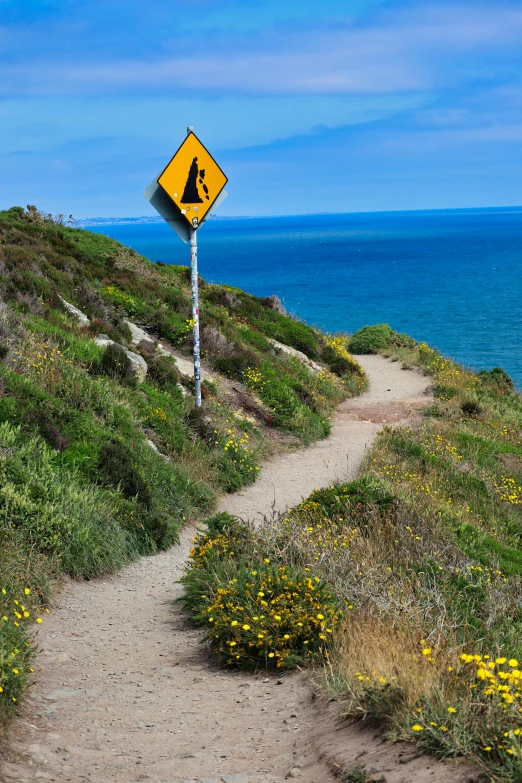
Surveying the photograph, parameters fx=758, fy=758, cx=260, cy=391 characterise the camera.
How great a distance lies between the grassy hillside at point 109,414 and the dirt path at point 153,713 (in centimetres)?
36

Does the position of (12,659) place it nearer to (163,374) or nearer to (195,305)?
(195,305)

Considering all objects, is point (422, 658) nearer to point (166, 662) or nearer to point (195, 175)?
point (166, 662)

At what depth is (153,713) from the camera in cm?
508

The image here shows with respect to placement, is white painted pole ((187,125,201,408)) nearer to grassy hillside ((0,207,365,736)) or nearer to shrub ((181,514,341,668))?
grassy hillside ((0,207,365,736))

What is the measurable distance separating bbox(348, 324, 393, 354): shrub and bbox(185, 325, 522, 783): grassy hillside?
55.5ft

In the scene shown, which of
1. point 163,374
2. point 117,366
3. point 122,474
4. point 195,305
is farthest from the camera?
point 163,374

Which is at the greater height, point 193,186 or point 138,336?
point 193,186

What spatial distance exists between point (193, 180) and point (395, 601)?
29.1ft

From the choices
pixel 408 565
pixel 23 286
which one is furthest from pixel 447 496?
pixel 23 286

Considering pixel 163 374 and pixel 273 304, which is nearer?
pixel 163 374

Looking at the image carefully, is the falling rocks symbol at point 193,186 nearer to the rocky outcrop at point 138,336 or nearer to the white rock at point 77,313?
the white rock at point 77,313

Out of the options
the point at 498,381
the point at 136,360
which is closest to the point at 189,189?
the point at 136,360

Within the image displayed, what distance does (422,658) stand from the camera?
467 centimetres

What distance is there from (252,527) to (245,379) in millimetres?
9644
